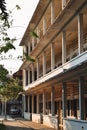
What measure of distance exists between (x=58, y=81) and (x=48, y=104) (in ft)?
41.4

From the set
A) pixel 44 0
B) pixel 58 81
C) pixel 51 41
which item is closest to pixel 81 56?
pixel 58 81

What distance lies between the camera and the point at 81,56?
1959 cm

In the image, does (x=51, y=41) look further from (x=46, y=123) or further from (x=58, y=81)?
(x=46, y=123)

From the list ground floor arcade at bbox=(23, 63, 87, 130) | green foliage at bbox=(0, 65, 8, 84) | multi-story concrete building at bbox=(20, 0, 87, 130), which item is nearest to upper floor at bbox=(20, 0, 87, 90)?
multi-story concrete building at bbox=(20, 0, 87, 130)

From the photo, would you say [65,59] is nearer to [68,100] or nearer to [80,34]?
[80,34]

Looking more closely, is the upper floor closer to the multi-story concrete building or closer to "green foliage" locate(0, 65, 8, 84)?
the multi-story concrete building

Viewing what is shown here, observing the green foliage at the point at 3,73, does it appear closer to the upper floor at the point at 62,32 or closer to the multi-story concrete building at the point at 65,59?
the multi-story concrete building at the point at 65,59

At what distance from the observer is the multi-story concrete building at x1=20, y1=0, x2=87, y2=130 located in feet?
65.1

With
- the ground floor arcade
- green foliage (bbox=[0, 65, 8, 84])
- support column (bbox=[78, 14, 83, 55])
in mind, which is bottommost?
the ground floor arcade

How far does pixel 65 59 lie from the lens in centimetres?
2469

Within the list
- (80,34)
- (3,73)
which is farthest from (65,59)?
(3,73)

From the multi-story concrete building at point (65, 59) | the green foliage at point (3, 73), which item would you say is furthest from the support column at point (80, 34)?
the green foliage at point (3, 73)

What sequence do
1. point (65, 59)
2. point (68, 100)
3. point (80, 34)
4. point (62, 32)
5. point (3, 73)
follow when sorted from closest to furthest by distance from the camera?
point (3, 73) < point (80, 34) < point (65, 59) < point (62, 32) < point (68, 100)

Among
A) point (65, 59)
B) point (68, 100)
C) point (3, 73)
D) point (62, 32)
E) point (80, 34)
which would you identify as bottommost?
point (68, 100)
